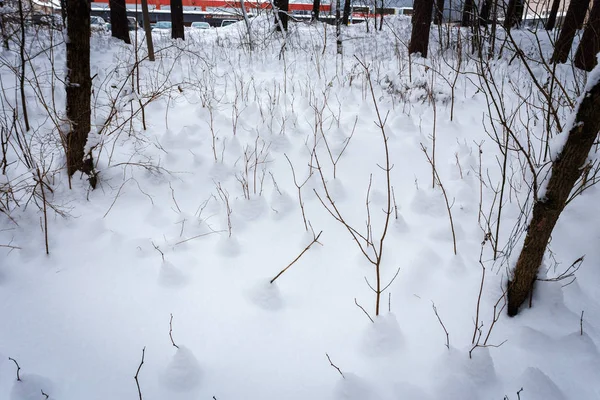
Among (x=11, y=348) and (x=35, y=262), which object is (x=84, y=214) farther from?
(x=11, y=348)

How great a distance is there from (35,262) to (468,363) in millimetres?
2195

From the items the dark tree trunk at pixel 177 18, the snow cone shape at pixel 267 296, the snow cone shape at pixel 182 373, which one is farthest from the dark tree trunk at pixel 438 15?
the dark tree trunk at pixel 177 18

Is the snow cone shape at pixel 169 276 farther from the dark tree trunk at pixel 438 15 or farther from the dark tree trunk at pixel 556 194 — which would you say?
the dark tree trunk at pixel 438 15

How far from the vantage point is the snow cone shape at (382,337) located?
142 centimetres

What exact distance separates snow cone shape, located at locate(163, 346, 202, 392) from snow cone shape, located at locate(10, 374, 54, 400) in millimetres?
→ 420

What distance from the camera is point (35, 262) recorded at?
1812 mm

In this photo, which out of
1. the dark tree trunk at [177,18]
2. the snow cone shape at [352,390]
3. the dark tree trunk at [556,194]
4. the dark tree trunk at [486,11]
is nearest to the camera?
the dark tree trunk at [556,194]

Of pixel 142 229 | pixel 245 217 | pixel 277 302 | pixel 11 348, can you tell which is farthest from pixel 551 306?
pixel 11 348

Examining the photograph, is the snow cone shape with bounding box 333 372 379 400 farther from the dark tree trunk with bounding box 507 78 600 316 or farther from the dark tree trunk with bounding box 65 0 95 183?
the dark tree trunk with bounding box 65 0 95 183

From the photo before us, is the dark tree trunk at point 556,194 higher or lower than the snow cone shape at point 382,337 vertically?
higher

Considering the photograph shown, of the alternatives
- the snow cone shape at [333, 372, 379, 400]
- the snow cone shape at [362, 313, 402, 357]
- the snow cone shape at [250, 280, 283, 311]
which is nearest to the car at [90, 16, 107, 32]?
the snow cone shape at [250, 280, 283, 311]

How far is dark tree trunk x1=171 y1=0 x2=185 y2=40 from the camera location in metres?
8.21

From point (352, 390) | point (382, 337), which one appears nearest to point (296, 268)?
point (382, 337)

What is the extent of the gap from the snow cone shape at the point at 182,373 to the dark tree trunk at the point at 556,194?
1418 millimetres
